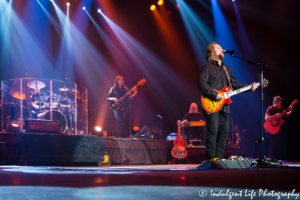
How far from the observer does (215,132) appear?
3760mm

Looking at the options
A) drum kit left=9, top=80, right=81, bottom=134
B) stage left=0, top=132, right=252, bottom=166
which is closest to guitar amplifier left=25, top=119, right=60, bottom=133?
stage left=0, top=132, right=252, bottom=166

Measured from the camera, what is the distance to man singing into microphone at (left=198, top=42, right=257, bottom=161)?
374cm

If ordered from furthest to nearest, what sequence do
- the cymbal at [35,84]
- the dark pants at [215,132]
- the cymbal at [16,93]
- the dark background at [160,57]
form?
the dark background at [160,57]
the cymbal at [35,84]
the cymbal at [16,93]
the dark pants at [215,132]

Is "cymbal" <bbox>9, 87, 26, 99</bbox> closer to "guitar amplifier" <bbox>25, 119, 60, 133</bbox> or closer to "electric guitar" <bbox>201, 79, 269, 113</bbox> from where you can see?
"guitar amplifier" <bbox>25, 119, 60, 133</bbox>

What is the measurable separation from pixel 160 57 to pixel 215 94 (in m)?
7.93

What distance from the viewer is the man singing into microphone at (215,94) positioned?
3.74 metres

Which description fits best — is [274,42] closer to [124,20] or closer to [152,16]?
[152,16]

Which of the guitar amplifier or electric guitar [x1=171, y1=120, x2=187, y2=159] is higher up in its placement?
the guitar amplifier

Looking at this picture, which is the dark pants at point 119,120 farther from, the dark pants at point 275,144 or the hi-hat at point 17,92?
the dark pants at point 275,144

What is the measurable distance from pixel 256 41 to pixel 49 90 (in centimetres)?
669

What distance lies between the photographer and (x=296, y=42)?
29.8 ft

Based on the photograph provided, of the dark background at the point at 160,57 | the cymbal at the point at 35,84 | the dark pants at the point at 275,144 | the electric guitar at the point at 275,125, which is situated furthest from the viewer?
the dark background at the point at 160,57

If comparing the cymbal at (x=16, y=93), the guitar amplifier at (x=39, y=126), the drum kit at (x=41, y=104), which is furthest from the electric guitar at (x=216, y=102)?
the cymbal at (x=16, y=93)

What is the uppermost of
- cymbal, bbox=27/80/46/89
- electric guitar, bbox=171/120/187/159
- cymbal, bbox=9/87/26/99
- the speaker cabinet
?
cymbal, bbox=27/80/46/89
